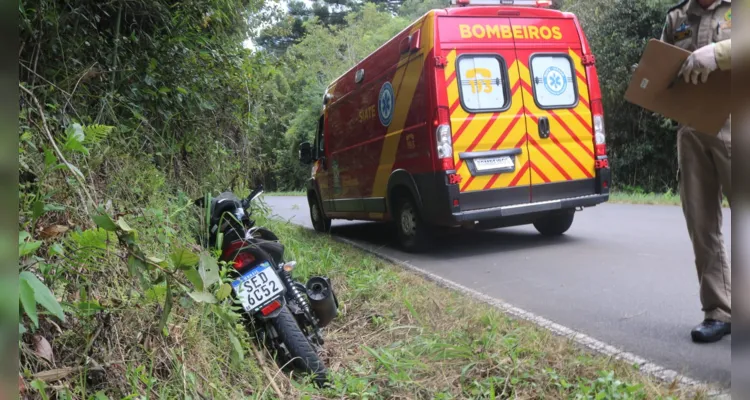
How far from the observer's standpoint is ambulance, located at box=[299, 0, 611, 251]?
5602 millimetres

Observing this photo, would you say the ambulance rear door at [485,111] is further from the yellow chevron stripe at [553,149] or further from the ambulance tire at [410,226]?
the ambulance tire at [410,226]

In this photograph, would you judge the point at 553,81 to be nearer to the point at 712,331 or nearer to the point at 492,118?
the point at 492,118

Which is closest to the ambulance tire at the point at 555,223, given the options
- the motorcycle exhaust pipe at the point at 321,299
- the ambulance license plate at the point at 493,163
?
the ambulance license plate at the point at 493,163

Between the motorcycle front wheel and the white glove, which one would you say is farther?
the motorcycle front wheel

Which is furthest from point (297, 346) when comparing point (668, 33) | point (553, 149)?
point (553, 149)

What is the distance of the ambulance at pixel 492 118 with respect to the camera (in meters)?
5.60

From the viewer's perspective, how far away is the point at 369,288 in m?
3.96

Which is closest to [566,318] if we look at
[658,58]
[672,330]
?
[672,330]

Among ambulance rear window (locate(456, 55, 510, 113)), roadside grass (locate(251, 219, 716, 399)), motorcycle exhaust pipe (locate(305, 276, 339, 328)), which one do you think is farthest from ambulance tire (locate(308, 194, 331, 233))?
motorcycle exhaust pipe (locate(305, 276, 339, 328))

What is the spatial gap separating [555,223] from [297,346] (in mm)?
5102

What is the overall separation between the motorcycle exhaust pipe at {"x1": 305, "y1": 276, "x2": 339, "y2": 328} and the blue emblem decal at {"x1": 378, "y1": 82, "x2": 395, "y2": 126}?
3.96 metres

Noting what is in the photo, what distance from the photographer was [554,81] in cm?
600

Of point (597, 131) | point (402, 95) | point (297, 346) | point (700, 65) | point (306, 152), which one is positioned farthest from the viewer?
point (306, 152)

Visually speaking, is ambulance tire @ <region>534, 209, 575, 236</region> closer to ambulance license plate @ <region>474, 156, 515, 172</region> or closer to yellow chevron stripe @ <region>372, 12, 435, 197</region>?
ambulance license plate @ <region>474, 156, 515, 172</region>
